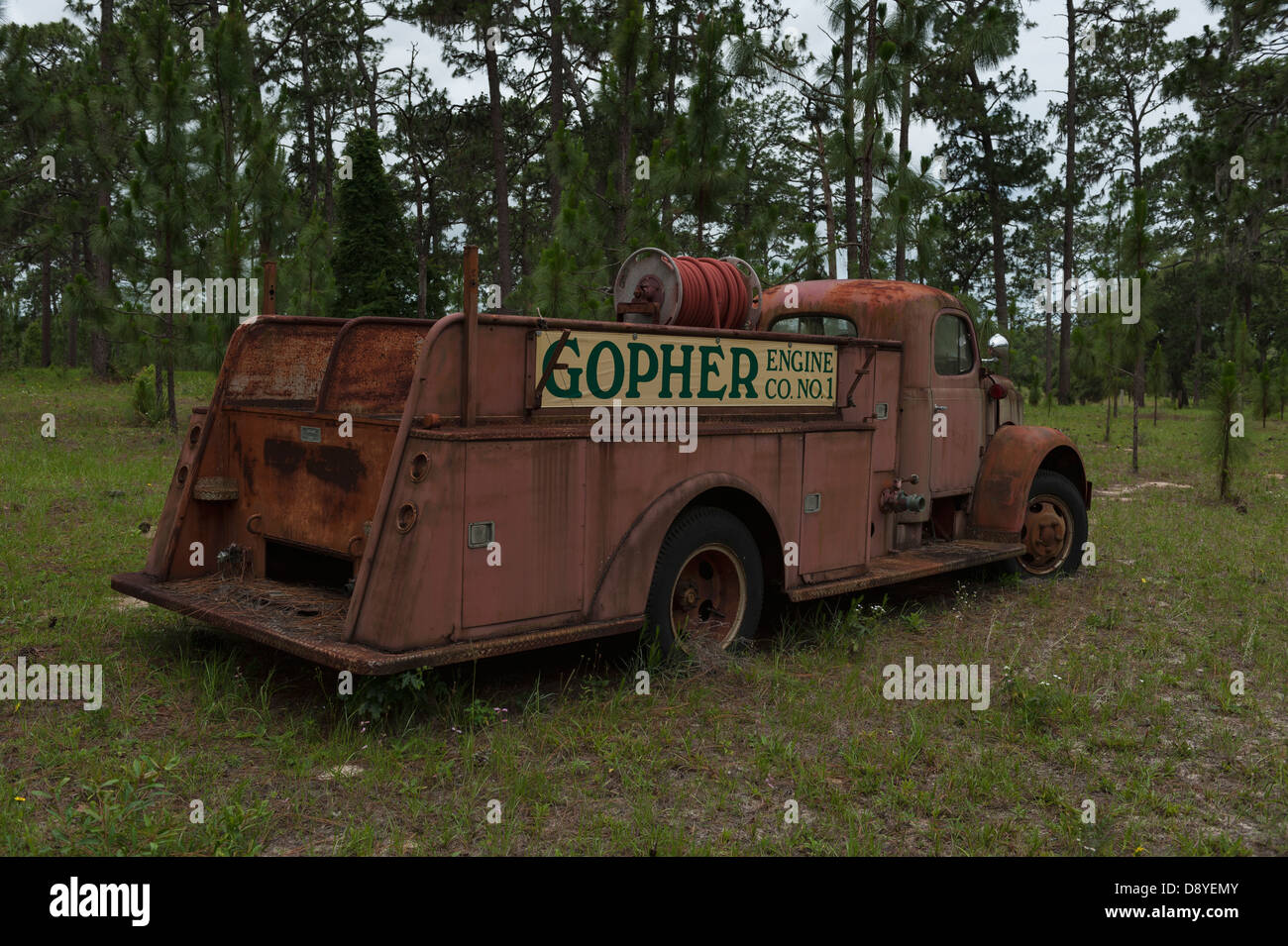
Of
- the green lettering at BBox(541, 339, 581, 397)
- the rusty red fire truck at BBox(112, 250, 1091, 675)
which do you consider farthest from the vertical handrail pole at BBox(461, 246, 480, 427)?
the green lettering at BBox(541, 339, 581, 397)

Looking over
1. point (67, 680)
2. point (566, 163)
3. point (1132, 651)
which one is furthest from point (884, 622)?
point (566, 163)

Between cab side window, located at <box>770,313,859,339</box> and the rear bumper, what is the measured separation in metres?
3.00

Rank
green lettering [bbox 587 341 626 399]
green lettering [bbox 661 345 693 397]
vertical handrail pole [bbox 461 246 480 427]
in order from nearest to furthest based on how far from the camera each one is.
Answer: vertical handrail pole [bbox 461 246 480 427], green lettering [bbox 587 341 626 399], green lettering [bbox 661 345 693 397]

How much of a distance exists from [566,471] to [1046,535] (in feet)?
16.6

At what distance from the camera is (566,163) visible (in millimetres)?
14922

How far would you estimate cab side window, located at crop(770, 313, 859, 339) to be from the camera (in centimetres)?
699

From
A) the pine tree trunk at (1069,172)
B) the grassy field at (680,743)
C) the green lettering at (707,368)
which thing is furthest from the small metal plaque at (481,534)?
the pine tree trunk at (1069,172)

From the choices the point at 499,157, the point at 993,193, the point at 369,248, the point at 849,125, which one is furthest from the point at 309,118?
the point at 849,125

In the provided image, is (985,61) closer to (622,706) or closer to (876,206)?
(876,206)

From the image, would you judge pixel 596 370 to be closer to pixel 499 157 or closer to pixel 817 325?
pixel 817 325

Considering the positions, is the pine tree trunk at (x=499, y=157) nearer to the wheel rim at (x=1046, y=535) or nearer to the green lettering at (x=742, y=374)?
the wheel rim at (x=1046, y=535)

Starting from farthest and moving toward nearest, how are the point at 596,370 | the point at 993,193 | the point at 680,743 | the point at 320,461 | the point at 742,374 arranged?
the point at 993,193 → the point at 742,374 → the point at 320,461 → the point at 596,370 → the point at 680,743

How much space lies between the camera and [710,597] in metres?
5.59

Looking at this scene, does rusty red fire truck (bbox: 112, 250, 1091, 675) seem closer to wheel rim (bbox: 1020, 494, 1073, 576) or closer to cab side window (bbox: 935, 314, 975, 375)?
cab side window (bbox: 935, 314, 975, 375)
